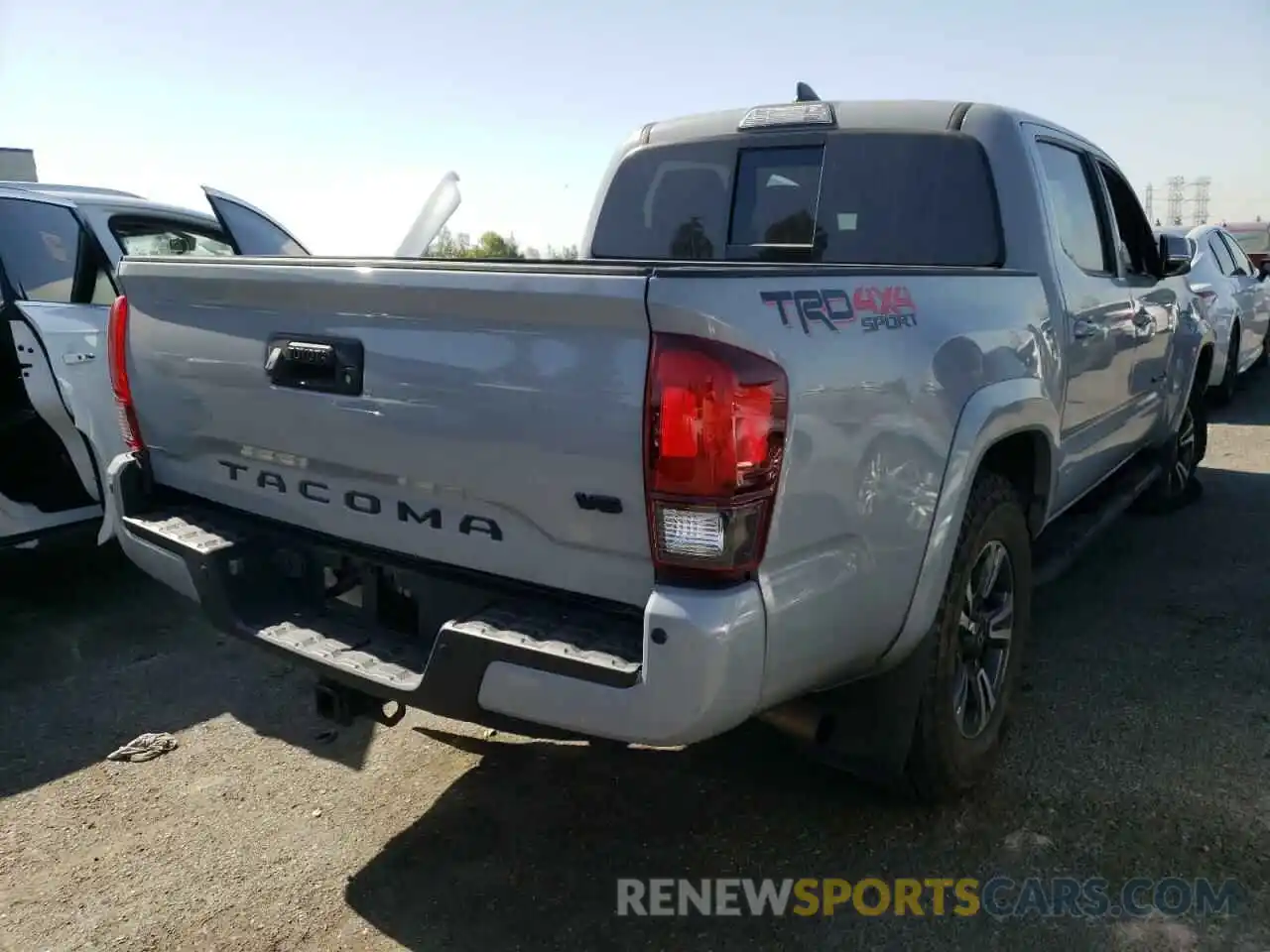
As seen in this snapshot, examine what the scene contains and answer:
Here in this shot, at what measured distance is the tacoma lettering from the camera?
2.39 meters

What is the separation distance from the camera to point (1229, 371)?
10133mm

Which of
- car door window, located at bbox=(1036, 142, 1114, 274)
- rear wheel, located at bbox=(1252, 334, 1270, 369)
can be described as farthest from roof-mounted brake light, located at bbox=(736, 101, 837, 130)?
rear wheel, located at bbox=(1252, 334, 1270, 369)

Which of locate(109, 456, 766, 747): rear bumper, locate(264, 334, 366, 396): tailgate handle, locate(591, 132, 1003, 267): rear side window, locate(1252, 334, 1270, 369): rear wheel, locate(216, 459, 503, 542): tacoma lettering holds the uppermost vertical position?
locate(591, 132, 1003, 267): rear side window

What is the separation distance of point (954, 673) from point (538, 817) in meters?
1.28

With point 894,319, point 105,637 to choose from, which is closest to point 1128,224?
point 894,319

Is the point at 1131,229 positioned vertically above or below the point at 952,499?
above

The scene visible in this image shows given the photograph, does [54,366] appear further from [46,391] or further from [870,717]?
[870,717]

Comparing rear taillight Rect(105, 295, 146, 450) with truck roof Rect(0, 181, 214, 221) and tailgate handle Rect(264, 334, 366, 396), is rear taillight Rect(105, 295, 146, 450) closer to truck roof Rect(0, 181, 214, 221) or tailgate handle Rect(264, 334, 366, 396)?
tailgate handle Rect(264, 334, 366, 396)

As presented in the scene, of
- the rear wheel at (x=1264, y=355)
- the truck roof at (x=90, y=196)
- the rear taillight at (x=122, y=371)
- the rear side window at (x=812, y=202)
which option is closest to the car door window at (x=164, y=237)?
the truck roof at (x=90, y=196)

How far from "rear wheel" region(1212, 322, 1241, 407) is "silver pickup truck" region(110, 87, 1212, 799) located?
23.9ft

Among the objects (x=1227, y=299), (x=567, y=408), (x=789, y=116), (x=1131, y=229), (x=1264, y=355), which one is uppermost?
(x=789, y=116)

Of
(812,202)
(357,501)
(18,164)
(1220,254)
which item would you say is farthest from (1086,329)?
(18,164)

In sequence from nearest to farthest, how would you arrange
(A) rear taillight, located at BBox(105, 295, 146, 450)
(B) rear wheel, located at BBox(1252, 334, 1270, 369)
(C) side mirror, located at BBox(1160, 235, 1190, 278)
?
(A) rear taillight, located at BBox(105, 295, 146, 450)
(C) side mirror, located at BBox(1160, 235, 1190, 278)
(B) rear wheel, located at BBox(1252, 334, 1270, 369)

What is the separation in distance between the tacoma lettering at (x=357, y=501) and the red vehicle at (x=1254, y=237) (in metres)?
15.6
